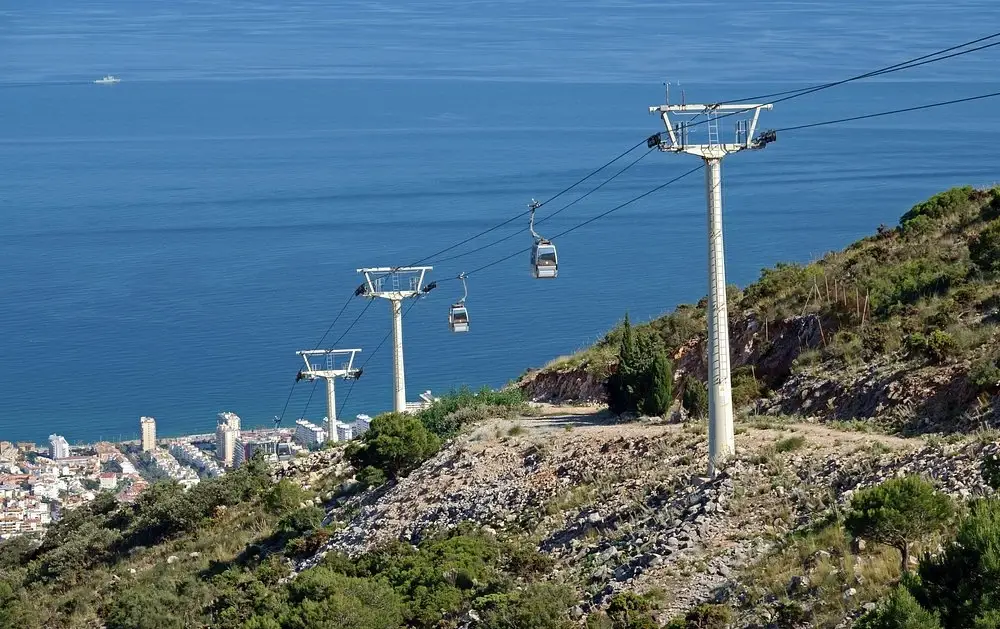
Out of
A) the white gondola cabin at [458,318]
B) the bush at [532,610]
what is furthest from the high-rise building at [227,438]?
the bush at [532,610]

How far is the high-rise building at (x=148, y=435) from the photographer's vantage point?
182 ft

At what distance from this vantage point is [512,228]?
3098 inches

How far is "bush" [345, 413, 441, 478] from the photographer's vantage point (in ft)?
68.0

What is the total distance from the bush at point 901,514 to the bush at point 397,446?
10658mm

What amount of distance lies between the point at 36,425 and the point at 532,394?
134 feet

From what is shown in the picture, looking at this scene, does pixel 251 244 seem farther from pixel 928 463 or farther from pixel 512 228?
pixel 928 463

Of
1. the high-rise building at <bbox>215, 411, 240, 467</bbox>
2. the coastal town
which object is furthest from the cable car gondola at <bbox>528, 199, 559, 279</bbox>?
the high-rise building at <bbox>215, 411, 240, 467</bbox>

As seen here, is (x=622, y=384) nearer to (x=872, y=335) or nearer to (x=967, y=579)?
(x=872, y=335)

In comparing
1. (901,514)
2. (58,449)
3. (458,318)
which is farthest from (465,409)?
(58,449)

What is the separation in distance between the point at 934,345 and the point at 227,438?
39.0m

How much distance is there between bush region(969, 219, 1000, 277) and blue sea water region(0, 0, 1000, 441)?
34.4m

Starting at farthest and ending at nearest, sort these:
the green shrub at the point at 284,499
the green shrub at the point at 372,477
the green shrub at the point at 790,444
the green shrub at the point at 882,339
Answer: the green shrub at the point at 284,499, the green shrub at the point at 372,477, the green shrub at the point at 882,339, the green shrub at the point at 790,444

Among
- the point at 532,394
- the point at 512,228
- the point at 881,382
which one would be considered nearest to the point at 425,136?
the point at 512,228

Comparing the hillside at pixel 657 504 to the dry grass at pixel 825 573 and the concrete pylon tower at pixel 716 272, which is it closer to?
the dry grass at pixel 825 573
